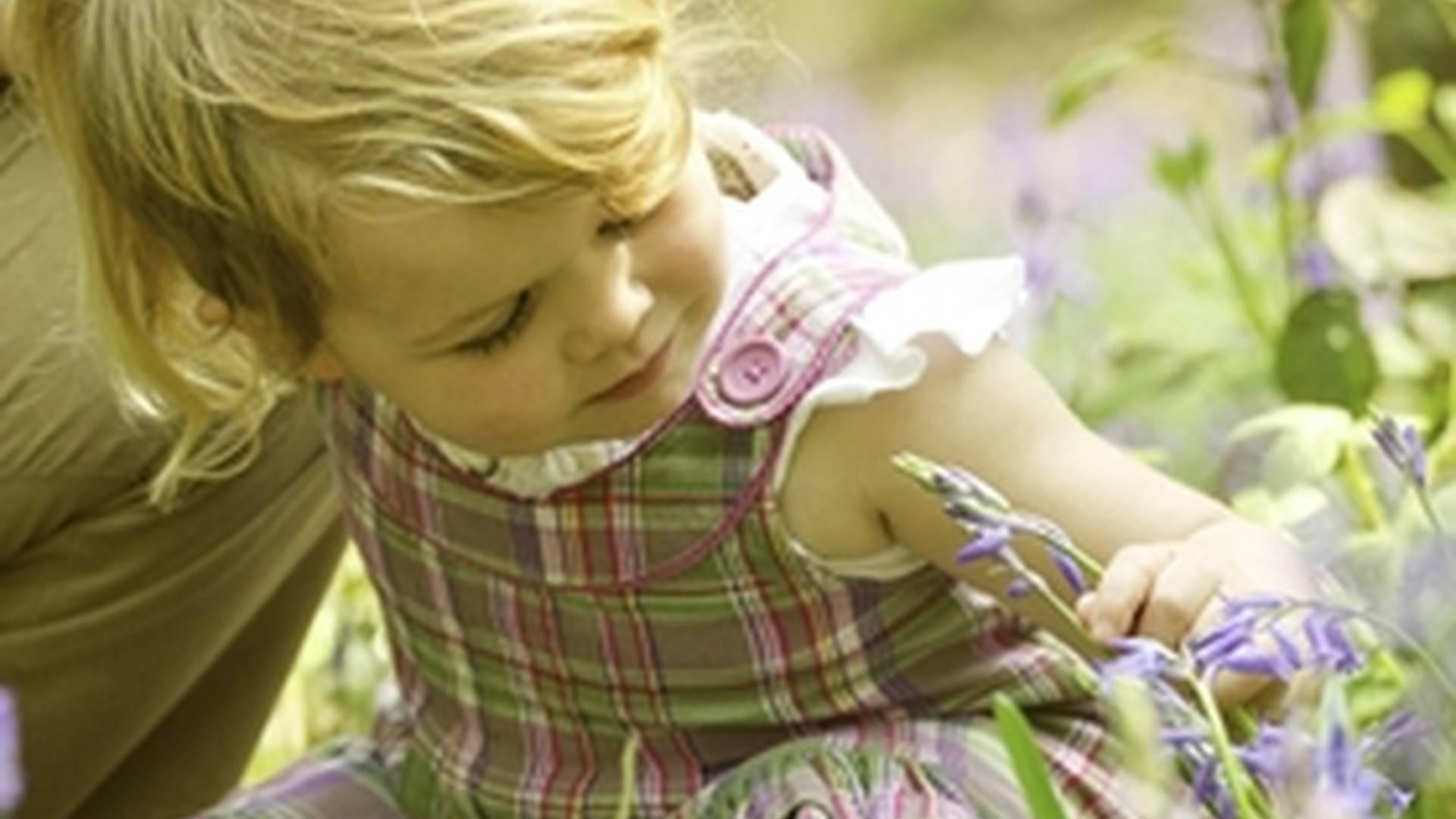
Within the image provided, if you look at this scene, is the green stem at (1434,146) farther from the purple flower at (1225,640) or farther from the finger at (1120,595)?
the purple flower at (1225,640)

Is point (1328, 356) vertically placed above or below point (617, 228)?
below

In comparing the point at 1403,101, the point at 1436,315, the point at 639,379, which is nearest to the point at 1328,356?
the point at 1436,315

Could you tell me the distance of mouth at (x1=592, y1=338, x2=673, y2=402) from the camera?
1634mm

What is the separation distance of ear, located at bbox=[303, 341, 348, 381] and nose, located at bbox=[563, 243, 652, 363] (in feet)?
0.50

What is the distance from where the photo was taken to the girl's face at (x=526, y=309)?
153cm

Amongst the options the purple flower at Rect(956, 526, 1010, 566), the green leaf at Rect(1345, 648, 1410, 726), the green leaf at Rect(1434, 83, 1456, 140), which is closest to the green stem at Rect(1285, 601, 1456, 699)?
the purple flower at Rect(956, 526, 1010, 566)

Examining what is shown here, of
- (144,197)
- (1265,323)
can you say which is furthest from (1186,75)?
(144,197)

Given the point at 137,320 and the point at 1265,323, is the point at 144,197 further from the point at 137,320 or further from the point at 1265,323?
the point at 1265,323

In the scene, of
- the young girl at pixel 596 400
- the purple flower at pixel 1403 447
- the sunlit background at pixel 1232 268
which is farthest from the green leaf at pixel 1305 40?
the purple flower at pixel 1403 447

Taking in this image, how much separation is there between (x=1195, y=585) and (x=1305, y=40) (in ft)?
2.93

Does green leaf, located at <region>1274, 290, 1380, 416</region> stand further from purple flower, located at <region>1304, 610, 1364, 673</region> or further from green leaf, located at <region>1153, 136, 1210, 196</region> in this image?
purple flower, located at <region>1304, 610, 1364, 673</region>

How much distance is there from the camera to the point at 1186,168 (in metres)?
2.45

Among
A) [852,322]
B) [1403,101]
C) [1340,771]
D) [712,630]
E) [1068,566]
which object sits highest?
[1340,771]

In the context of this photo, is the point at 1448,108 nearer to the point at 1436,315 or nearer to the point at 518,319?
the point at 1436,315
